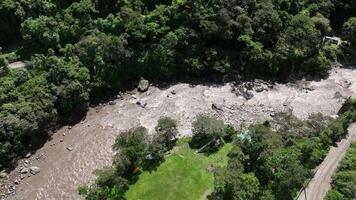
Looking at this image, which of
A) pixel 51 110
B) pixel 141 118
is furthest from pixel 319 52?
pixel 51 110

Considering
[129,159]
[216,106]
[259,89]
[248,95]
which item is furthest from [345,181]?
[129,159]

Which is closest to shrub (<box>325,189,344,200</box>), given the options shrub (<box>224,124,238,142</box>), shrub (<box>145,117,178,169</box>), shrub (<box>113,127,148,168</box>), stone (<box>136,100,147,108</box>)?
shrub (<box>224,124,238,142</box>)

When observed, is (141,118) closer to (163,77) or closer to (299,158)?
(163,77)

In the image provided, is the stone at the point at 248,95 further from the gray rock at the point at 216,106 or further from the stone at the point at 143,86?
the stone at the point at 143,86

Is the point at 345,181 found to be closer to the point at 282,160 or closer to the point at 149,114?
the point at 282,160

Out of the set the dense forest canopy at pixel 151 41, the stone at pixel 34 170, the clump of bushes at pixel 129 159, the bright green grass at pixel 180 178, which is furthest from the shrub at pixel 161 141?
the stone at pixel 34 170
